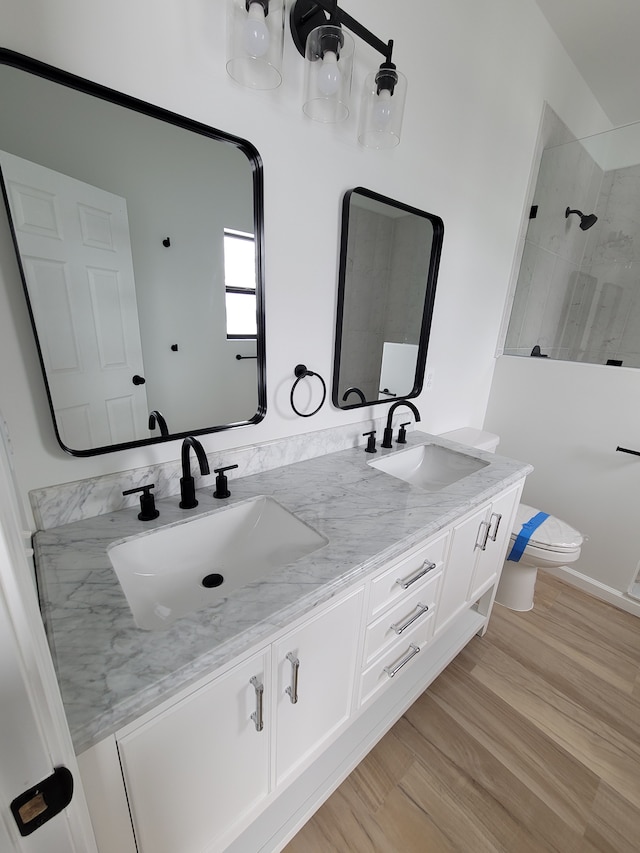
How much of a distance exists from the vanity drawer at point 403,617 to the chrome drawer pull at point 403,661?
0.29ft

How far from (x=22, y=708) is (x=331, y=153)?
4.70 feet

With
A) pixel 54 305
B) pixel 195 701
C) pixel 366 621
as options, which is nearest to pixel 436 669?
pixel 366 621

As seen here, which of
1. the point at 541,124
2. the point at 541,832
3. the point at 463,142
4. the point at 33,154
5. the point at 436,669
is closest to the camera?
the point at 33,154

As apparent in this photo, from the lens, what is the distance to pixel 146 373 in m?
0.94

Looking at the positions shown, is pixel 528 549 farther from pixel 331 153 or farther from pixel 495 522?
pixel 331 153

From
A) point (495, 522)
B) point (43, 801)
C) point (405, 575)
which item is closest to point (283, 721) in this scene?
point (405, 575)

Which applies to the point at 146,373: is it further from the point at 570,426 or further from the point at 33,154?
the point at 570,426

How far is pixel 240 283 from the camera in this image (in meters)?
1.04

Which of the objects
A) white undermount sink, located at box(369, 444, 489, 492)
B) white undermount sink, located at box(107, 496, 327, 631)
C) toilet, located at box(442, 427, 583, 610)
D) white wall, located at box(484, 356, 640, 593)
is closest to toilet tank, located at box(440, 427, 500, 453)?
toilet, located at box(442, 427, 583, 610)

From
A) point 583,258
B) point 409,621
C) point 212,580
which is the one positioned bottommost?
point 409,621

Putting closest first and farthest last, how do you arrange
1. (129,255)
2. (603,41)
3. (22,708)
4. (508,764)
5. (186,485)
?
(22,708) → (129,255) → (186,485) → (508,764) → (603,41)

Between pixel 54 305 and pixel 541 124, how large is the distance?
2511 millimetres

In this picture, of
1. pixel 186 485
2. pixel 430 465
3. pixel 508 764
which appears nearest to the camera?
pixel 186 485

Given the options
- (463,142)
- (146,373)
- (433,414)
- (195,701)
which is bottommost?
(195,701)
